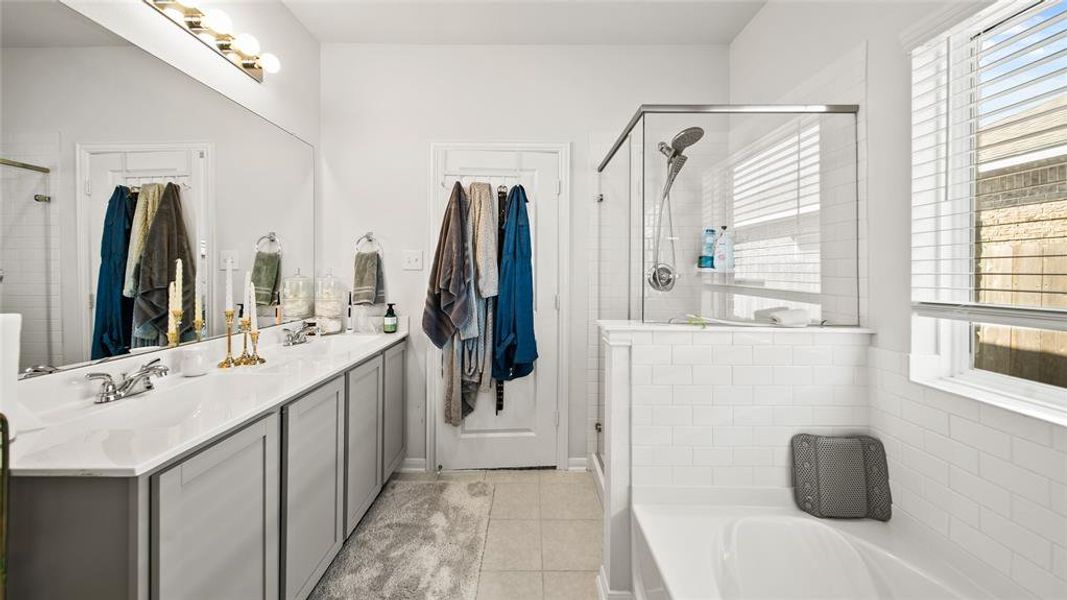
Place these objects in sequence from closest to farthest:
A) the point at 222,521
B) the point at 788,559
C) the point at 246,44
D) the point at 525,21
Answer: the point at 222,521, the point at 788,559, the point at 246,44, the point at 525,21

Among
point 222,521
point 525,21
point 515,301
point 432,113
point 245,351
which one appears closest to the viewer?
point 222,521

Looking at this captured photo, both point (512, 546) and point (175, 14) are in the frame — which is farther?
point (512, 546)

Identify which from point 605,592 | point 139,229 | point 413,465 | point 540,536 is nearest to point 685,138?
point 605,592

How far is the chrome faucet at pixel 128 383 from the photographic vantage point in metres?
1.32

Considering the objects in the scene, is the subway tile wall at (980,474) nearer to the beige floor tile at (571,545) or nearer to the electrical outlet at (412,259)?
the beige floor tile at (571,545)

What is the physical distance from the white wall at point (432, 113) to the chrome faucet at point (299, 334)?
16.1 inches

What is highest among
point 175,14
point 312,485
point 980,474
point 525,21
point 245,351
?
point 525,21

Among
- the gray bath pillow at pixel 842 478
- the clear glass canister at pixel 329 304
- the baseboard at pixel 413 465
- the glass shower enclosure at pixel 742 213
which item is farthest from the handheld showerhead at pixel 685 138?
the baseboard at pixel 413 465

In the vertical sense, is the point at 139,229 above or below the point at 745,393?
above

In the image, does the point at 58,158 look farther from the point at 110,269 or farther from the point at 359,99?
the point at 359,99

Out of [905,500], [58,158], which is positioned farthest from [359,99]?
[905,500]

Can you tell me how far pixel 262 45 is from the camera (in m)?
2.21

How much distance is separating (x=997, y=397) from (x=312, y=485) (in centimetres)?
211

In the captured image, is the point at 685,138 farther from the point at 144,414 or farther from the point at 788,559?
the point at 144,414
